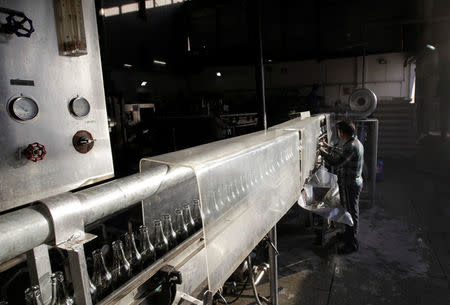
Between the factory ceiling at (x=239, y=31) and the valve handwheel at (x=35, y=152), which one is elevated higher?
the factory ceiling at (x=239, y=31)

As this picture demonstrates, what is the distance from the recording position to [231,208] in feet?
3.33

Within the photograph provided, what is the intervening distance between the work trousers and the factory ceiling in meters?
6.58

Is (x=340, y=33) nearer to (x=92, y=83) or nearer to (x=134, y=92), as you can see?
(x=134, y=92)

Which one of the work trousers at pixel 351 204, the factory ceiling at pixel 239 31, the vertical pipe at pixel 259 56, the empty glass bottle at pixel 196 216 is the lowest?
the work trousers at pixel 351 204

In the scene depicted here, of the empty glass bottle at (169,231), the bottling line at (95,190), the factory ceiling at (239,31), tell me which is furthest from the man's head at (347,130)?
the factory ceiling at (239,31)

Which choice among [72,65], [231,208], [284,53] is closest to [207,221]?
[231,208]

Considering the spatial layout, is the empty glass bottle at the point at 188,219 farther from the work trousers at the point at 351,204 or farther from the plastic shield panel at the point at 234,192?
the work trousers at the point at 351,204

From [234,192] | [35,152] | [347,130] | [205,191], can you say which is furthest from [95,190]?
[347,130]

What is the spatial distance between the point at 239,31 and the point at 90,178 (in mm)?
10790

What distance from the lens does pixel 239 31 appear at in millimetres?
11688

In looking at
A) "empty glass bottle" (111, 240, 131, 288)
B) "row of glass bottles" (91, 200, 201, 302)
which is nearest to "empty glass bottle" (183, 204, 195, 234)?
"row of glass bottles" (91, 200, 201, 302)

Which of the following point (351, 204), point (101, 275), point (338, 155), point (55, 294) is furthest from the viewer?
point (351, 204)

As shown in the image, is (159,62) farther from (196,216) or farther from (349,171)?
(196,216)

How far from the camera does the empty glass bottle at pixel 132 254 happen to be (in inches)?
39.4
